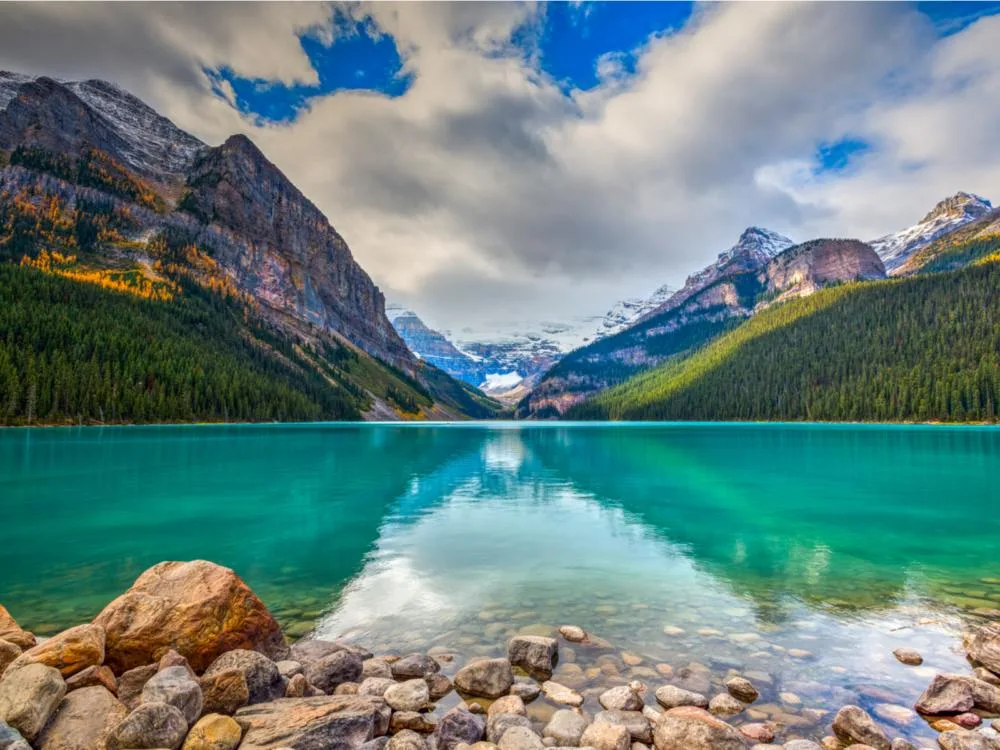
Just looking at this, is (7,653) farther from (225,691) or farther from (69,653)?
(225,691)

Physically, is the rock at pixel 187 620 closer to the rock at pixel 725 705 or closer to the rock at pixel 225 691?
the rock at pixel 225 691

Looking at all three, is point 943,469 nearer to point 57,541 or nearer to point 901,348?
point 57,541

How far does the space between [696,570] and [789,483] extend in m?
31.8

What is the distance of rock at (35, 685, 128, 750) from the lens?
7.55 m

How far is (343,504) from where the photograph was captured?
35.2m

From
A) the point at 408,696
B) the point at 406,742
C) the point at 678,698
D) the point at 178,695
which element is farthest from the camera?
the point at 678,698

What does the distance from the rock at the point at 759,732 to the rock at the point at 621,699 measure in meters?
1.79

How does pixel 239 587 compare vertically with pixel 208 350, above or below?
below

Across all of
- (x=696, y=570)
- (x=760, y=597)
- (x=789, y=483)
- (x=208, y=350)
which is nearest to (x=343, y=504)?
(x=696, y=570)

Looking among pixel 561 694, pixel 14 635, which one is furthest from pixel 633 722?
pixel 14 635

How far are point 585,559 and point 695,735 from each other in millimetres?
13937

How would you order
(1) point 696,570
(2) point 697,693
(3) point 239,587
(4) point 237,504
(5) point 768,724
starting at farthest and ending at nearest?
(4) point 237,504, (1) point 696,570, (3) point 239,587, (2) point 697,693, (5) point 768,724

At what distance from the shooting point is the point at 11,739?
696cm

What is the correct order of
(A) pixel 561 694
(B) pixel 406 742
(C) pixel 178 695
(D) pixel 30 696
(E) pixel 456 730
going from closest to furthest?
(D) pixel 30 696, (B) pixel 406 742, (C) pixel 178 695, (E) pixel 456 730, (A) pixel 561 694
